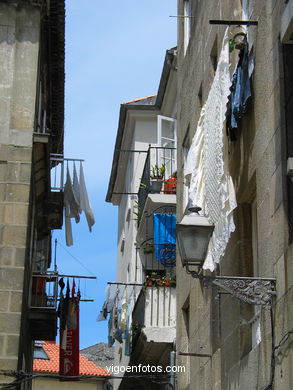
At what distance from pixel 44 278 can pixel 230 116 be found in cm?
837

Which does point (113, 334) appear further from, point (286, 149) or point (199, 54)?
point (286, 149)

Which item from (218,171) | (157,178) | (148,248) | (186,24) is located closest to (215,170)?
(218,171)

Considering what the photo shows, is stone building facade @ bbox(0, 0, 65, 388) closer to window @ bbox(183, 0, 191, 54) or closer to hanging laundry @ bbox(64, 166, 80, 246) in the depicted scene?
hanging laundry @ bbox(64, 166, 80, 246)

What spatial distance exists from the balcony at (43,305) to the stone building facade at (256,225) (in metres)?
3.98

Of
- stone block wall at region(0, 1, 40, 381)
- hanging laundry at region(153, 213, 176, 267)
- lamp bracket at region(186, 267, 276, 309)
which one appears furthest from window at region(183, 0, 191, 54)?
lamp bracket at region(186, 267, 276, 309)

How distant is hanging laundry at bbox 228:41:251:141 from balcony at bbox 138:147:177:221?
10.2 m

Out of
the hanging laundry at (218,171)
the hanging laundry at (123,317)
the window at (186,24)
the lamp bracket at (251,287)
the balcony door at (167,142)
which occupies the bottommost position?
the lamp bracket at (251,287)

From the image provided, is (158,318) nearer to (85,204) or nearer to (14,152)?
(85,204)

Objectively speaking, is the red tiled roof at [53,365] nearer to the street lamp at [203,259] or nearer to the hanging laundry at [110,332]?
the hanging laundry at [110,332]

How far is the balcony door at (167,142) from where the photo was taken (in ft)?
81.7

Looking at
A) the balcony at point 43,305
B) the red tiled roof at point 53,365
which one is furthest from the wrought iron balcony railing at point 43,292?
the red tiled roof at point 53,365

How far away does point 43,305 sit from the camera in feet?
66.4

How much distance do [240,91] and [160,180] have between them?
11538 mm

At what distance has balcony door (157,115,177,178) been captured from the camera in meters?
24.9
